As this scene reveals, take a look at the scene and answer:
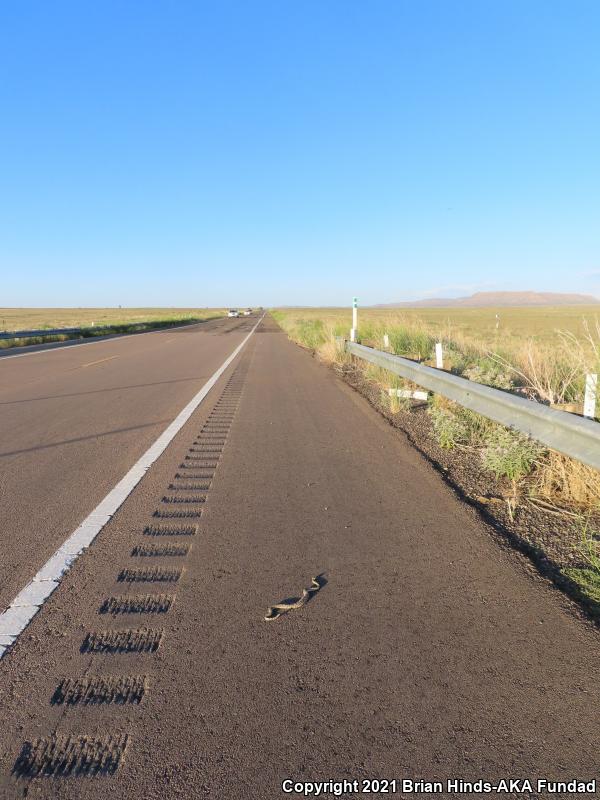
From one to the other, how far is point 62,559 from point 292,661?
6.26ft

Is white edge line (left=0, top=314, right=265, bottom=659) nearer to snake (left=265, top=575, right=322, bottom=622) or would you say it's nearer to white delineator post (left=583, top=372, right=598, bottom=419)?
snake (left=265, top=575, right=322, bottom=622)

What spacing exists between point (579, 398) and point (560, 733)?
5172mm

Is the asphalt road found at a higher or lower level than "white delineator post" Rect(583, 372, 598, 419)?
lower

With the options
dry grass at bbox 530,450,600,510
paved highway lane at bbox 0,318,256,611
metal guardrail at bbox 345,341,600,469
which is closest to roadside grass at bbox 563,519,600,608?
metal guardrail at bbox 345,341,600,469

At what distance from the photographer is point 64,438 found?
7.33 metres

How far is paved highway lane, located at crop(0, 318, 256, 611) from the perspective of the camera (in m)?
4.22

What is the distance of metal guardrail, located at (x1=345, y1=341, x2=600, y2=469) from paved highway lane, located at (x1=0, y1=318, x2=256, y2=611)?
3805 mm

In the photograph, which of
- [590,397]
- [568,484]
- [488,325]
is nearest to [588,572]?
[568,484]

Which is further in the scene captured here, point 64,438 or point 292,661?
point 64,438

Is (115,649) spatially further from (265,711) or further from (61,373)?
(61,373)

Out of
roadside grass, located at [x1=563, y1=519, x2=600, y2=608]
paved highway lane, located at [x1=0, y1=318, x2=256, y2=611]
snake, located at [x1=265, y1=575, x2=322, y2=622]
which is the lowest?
roadside grass, located at [x1=563, y1=519, x2=600, y2=608]

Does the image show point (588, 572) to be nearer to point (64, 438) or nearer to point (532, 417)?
point (532, 417)

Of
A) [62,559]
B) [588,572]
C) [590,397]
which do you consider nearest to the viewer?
[588,572]

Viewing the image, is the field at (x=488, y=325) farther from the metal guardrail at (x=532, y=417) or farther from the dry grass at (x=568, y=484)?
the dry grass at (x=568, y=484)
